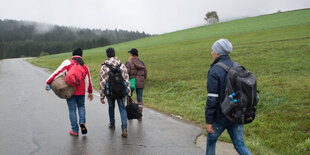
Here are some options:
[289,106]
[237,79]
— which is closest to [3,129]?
[237,79]

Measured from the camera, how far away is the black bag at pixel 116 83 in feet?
17.3

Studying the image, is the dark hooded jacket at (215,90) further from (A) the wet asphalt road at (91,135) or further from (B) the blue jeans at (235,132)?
(A) the wet asphalt road at (91,135)

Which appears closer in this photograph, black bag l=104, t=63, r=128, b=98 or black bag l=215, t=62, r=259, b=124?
black bag l=215, t=62, r=259, b=124

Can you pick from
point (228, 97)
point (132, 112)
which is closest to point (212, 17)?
point (132, 112)

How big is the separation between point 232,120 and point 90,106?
630cm

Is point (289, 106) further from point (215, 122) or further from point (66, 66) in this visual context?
point (66, 66)

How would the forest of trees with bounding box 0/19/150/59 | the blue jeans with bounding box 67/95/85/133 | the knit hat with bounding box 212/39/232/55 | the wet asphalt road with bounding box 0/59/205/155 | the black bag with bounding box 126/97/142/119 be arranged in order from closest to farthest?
the knit hat with bounding box 212/39/232/55
the wet asphalt road with bounding box 0/59/205/155
the blue jeans with bounding box 67/95/85/133
the black bag with bounding box 126/97/142/119
the forest of trees with bounding box 0/19/150/59

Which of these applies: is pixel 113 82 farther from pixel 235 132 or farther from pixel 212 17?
pixel 212 17

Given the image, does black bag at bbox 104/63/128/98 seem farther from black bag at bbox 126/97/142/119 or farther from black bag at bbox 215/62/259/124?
black bag at bbox 215/62/259/124

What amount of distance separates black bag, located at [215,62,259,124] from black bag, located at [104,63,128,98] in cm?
261

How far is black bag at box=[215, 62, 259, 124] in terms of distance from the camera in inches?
118

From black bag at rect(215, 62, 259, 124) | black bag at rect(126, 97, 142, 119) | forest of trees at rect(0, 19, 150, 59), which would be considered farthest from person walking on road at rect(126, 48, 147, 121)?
forest of trees at rect(0, 19, 150, 59)

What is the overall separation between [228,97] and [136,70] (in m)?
4.12

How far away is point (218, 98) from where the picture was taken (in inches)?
128
